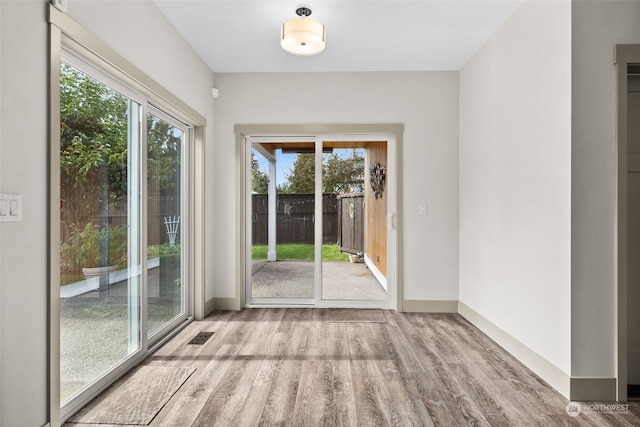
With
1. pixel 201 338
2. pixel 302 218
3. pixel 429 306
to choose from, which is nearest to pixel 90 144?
pixel 201 338

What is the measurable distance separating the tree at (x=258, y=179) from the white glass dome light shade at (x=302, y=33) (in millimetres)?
1746

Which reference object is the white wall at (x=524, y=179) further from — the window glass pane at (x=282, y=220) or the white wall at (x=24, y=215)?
the white wall at (x=24, y=215)

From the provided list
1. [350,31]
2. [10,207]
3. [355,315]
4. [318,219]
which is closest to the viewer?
[10,207]

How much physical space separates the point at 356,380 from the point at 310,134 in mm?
2761

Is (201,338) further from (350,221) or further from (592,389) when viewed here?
(592,389)

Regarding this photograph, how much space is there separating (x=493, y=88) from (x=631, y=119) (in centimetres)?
119

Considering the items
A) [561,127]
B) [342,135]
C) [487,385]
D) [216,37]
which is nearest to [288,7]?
[216,37]

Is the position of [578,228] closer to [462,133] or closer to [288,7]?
[462,133]

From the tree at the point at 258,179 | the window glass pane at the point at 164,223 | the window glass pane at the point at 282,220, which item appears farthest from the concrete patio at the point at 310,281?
the window glass pane at the point at 164,223

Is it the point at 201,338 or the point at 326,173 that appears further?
the point at 326,173

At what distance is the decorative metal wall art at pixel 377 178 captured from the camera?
436 centimetres

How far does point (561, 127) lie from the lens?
91.8 inches

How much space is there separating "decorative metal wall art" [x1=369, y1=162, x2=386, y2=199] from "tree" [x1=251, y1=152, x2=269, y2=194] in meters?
1.28

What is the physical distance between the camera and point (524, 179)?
109 inches
